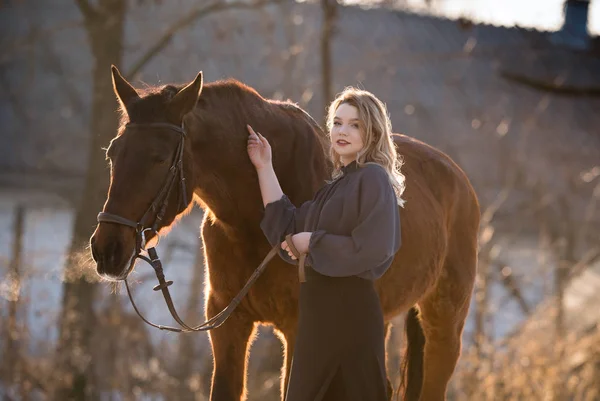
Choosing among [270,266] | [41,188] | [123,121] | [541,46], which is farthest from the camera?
[541,46]

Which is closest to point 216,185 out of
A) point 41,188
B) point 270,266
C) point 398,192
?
point 270,266

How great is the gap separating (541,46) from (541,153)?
5.19ft

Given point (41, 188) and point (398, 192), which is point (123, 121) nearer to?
point (398, 192)

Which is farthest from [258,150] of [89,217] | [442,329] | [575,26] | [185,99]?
[575,26]

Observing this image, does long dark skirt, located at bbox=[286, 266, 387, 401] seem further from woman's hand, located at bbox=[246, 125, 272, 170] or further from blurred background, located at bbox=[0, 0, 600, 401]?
blurred background, located at bbox=[0, 0, 600, 401]

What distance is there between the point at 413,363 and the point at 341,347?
193 centimetres

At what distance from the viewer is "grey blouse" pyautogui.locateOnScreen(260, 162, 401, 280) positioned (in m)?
3.12

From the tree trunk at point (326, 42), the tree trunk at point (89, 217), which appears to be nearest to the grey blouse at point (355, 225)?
the tree trunk at point (89, 217)

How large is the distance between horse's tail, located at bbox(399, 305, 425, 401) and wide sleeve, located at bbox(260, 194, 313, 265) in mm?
1739

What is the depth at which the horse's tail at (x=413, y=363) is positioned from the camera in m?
4.96

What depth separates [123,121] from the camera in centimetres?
349

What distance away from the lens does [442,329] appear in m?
4.89

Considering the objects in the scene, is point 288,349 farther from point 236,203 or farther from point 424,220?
point 424,220

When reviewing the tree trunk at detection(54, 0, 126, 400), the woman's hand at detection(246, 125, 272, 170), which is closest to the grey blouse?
the woman's hand at detection(246, 125, 272, 170)
